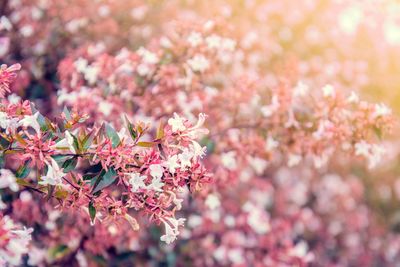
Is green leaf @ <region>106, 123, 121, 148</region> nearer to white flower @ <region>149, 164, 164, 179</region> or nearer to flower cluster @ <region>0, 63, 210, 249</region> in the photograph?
flower cluster @ <region>0, 63, 210, 249</region>

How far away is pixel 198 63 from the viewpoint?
2.77 meters

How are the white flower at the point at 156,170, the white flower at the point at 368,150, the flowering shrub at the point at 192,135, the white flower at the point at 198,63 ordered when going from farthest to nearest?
the white flower at the point at 198,63 < the white flower at the point at 368,150 < the flowering shrub at the point at 192,135 < the white flower at the point at 156,170

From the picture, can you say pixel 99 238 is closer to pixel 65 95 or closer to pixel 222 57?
pixel 65 95

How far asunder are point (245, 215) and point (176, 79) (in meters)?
1.23

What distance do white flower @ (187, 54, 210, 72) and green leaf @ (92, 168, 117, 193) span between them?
1.12 meters

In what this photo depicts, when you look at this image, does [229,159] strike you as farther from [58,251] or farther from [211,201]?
[58,251]

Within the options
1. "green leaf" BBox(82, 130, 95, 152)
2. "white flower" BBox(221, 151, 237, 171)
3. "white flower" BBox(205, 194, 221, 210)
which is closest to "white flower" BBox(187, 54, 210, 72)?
"white flower" BBox(221, 151, 237, 171)

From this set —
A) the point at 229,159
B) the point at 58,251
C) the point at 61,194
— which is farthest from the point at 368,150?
the point at 58,251

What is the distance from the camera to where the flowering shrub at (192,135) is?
179 cm

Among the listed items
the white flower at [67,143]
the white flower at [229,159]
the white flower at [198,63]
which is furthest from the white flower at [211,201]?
the white flower at [67,143]

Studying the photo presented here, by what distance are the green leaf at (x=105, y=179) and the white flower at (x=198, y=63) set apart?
1115 mm

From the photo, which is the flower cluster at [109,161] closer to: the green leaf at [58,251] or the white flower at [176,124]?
the white flower at [176,124]

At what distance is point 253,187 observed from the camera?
429cm

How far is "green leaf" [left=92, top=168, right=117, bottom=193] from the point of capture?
1.73 metres
